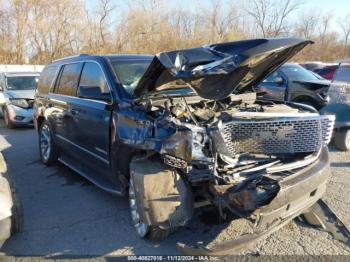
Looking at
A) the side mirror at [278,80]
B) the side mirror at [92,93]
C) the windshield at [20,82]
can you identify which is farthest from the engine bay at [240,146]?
the windshield at [20,82]

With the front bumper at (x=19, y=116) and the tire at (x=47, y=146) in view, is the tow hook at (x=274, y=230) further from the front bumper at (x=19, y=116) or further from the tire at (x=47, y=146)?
the front bumper at (x=19, y=116)

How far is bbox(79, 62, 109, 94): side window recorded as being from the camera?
4570mm

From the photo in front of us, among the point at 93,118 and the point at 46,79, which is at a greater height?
the point at 46,79

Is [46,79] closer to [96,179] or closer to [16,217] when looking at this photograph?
[96,179]

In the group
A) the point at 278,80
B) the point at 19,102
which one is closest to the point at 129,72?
the point at 278,80

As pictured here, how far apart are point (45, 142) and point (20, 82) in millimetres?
6629

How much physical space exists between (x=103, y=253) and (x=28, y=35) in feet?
113

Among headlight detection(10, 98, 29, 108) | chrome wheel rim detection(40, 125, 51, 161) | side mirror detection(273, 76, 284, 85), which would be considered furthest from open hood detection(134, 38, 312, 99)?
headlight detection(10, 98, 29, 108)

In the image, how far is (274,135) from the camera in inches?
140

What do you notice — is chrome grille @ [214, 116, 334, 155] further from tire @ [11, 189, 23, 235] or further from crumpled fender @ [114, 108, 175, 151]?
tire @ [11, 189, 23, 235]

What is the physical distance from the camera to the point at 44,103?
671 cm

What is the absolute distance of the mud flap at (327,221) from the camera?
12.5ft

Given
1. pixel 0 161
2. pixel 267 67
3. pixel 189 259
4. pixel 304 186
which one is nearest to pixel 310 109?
pixel 267 67

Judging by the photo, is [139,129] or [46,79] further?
[46,79]
